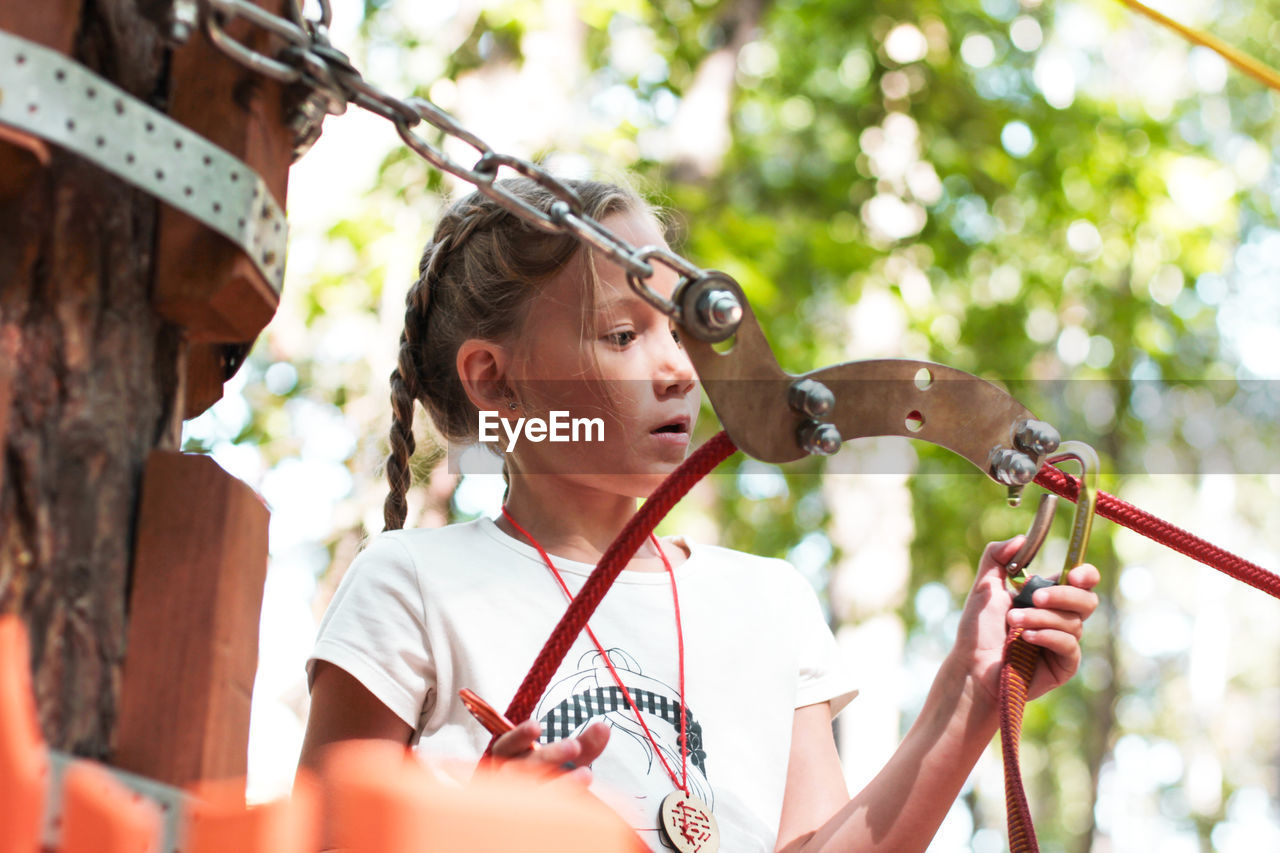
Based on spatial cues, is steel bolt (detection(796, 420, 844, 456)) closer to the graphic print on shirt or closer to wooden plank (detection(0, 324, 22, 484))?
the graphic print on shirt

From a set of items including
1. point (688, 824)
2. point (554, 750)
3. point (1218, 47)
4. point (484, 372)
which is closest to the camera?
point (554, 750)

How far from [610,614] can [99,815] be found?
1005 mm

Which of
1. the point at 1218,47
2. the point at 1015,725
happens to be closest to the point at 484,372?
the point at 1015,725

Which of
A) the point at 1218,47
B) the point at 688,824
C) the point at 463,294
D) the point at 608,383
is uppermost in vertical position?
the point at 1218,47

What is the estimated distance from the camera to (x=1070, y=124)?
6719 mm

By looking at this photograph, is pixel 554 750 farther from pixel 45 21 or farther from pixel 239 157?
pixel 45 21

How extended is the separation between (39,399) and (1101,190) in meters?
6.82

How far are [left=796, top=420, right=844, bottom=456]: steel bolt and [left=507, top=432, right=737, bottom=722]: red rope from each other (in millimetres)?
69

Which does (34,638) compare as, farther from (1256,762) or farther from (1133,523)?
(1256,762)

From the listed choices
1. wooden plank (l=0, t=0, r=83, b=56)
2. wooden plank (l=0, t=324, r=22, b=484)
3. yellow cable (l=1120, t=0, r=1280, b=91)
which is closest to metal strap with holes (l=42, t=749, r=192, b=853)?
wooden plank (l=0, t=324, r=22, b=484)

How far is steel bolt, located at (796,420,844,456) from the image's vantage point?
1179mm

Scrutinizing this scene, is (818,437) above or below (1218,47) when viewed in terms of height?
below

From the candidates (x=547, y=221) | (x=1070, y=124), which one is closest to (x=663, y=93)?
(x=1070, y=124)

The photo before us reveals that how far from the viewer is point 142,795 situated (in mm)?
825
